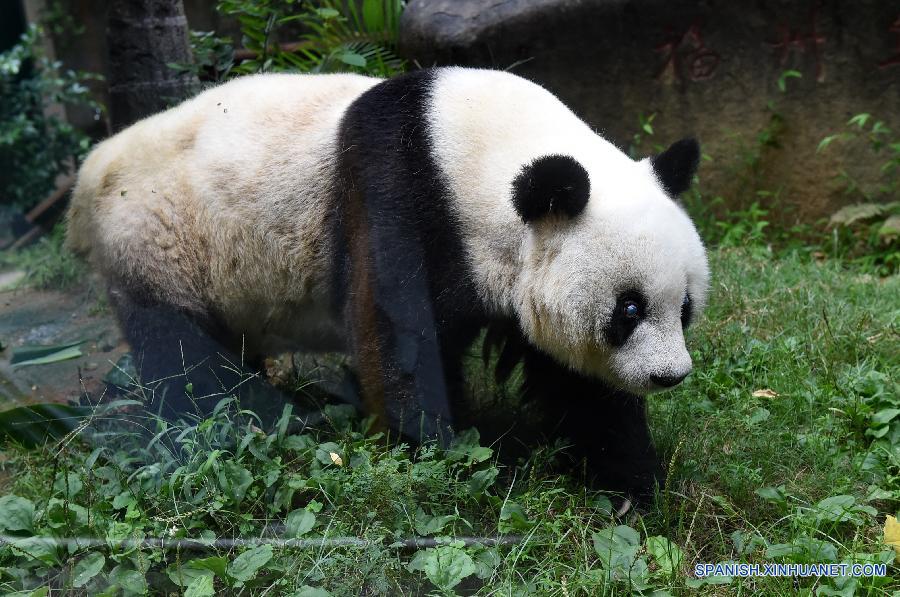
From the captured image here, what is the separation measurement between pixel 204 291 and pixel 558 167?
2.05 meters

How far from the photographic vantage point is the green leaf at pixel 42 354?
484 cm

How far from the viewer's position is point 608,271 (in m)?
3.23

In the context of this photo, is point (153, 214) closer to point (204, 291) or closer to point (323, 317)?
point (204, 291)

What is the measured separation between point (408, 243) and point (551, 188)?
71cm

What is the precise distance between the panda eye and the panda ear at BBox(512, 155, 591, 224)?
402 millimetres

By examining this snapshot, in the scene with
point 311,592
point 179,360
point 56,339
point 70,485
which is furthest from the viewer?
point 56,339

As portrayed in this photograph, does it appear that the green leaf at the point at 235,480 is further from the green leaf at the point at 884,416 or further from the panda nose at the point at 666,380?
the green leaf at the point at 884,416

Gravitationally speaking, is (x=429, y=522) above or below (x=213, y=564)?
below

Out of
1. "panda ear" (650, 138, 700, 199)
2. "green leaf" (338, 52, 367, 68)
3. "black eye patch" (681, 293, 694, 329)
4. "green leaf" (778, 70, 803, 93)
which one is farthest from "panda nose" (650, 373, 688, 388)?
"green leaf" (778, 70, 803, 93)

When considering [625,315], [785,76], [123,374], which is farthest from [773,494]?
[785,76]

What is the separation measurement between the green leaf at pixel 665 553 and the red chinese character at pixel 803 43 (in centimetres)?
486

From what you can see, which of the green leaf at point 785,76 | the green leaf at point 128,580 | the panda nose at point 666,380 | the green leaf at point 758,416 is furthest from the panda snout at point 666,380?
the green leaf at point 785,76

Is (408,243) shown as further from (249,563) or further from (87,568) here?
(87,568)

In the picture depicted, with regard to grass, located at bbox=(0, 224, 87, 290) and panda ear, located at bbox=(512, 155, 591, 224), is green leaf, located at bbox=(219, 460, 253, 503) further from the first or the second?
grass, located at bbox=(0, 224, 87, 290)
